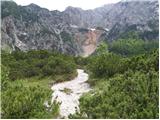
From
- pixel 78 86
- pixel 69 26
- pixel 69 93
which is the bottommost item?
pixel 69 26

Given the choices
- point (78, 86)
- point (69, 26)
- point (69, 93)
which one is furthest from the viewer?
point (69, 26)

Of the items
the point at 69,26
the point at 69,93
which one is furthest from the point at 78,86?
the point at 69,26

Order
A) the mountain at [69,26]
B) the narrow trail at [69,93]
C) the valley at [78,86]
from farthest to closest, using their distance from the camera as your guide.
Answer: the mountain at [69,26] < the narrow trail at [69,93] < the valley at [78,86]

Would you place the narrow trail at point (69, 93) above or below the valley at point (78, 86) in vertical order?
below

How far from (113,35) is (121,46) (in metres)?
63.0

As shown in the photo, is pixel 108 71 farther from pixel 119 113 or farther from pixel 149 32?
pixel 149 32

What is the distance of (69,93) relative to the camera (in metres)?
22.4

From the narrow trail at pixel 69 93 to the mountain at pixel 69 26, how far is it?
46873 mm

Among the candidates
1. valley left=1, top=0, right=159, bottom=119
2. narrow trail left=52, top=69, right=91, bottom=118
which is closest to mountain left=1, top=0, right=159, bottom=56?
valley left=1, top=0, right=159, bottom=119

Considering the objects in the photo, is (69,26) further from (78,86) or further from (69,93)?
(69,93)

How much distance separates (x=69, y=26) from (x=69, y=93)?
413 ft

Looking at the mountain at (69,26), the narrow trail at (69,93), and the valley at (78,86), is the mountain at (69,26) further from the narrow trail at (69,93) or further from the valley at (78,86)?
the narrow trail at (69,93)

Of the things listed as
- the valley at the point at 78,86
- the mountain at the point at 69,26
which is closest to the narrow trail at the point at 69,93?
the valley at the point at 78,86

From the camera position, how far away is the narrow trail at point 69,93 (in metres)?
17.8
